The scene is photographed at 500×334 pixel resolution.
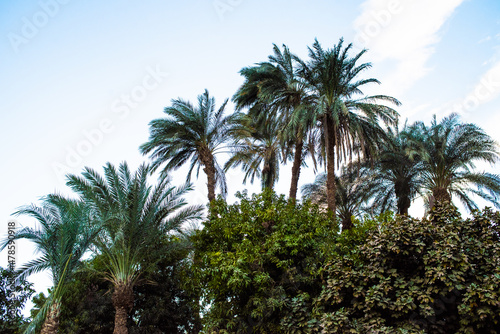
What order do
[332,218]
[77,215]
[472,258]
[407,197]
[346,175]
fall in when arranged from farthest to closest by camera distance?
1. [346,175]
2. [407,197]
3. [332,218]
4. [77,215]
5. [472,258]

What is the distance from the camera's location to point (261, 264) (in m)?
12.2

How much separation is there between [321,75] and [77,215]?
11572 mm


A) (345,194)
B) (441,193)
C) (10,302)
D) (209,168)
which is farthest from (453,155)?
(10,302)

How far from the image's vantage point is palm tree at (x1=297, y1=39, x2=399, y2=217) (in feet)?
56.3

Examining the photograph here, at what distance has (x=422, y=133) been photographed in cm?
2064

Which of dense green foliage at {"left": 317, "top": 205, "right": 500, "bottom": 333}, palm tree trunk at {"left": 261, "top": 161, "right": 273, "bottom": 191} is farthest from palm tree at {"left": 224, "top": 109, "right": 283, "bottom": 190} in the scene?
dense green foliage at {"left": 317, "top": 205, "right": 500, "bottom": 333}

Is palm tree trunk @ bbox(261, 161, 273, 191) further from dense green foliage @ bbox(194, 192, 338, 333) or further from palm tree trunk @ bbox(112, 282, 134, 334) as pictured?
palm tree trunk @ bbox(112, 282, 134, 334)

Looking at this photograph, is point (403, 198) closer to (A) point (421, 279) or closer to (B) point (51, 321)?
(A) point (421, 279)

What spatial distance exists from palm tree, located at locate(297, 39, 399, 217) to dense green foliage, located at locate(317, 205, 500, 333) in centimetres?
694

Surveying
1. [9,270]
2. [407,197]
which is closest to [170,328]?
[9,270]

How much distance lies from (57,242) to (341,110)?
479 inches

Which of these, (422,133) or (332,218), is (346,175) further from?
(332,218)

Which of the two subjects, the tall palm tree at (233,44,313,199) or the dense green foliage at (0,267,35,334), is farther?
the tall palm tree at (233,44,313,199)

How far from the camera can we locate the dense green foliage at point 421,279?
8.64m
